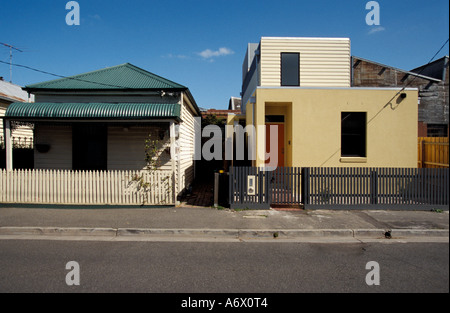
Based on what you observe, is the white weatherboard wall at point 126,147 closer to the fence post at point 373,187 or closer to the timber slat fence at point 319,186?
A: the timber slat fence at point 319,186

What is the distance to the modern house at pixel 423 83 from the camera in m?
16.7

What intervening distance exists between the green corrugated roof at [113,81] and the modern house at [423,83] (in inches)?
554

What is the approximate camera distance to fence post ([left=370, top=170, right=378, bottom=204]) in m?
8.05

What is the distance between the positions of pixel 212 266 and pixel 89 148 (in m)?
8.12

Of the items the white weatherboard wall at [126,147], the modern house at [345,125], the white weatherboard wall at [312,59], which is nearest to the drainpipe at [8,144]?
the white weatherboard wall at [126,147]

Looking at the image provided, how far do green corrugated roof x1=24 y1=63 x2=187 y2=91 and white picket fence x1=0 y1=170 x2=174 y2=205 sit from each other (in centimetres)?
346

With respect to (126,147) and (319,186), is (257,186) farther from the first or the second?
(126,147)

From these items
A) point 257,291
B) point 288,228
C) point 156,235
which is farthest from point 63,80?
point 257,291

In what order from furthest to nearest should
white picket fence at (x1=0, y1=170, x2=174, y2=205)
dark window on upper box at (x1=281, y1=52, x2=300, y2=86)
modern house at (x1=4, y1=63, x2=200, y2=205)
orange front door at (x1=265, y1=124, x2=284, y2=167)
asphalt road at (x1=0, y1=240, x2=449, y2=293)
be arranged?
1. dark window on upper box at (x1=281, y1=52, x2=300, y2=86)
2. orange front door at (x1=265, y1=124, x2=284, y2=167)
3. modern house at (x1=4, y1=63, x2=200, y2=205)
4. white picket fence at (x1=0, y1=170, x2=174, y2=205)
5. asphalt road at (x1=0, y1=240, x2=449, y2=293)

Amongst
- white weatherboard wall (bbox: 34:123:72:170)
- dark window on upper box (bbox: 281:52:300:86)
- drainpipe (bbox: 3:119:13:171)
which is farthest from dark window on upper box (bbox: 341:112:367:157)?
drainpipe (bbox: 3:119:13:171)

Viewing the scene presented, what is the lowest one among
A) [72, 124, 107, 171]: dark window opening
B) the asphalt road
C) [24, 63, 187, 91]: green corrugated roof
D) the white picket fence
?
the asphalt road

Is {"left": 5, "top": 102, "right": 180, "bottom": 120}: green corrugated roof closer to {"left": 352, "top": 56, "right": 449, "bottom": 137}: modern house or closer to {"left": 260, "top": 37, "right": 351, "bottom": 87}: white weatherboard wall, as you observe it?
{"left": 260, "top": 37, "right": 351, "bottom": 87}: white weatherboard wall

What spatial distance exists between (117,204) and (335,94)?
849 cm
